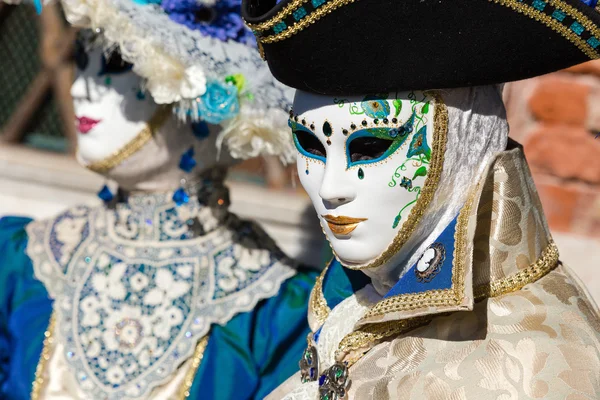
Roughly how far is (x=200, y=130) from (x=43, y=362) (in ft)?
1.86

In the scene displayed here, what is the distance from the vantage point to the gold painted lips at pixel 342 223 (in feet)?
3.62

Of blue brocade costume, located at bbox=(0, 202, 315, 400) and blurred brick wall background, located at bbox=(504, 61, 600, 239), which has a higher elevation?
blurred brick wall background, located at bbox=(504, 61, 600, 239)

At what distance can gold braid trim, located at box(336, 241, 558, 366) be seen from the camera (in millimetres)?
1057

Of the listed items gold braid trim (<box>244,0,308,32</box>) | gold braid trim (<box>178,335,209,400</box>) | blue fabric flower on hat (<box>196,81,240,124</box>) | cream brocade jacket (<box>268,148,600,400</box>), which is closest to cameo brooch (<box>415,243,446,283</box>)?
cream brocade jacket (<box>268,148,600,400</box>)

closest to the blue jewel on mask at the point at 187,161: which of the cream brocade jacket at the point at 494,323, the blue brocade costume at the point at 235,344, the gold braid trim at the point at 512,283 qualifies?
the blue brocade costume at the point at 235,344

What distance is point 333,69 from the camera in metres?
1.06

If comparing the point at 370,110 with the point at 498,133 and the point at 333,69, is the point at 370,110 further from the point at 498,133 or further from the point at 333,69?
the point at 498,133

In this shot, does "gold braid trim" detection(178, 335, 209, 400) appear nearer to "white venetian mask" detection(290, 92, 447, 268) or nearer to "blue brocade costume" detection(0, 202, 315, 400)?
"blue brocade costume" detection(0, 202, 315, 400)

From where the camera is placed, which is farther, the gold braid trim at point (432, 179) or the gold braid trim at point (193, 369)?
the gold braid trim at point (193, 369)

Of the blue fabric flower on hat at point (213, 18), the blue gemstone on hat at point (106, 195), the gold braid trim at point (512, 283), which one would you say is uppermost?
the blue fabric flower on hat at point (213, 18)

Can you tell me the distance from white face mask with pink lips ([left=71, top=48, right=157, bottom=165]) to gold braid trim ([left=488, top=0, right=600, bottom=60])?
2.76ft

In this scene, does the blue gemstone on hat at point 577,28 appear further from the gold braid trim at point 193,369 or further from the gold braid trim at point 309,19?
the gold braid trim at point 193,369

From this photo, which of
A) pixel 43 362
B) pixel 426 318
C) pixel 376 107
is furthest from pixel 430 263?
pixel 43 362

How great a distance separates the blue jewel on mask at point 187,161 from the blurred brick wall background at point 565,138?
662 mm
